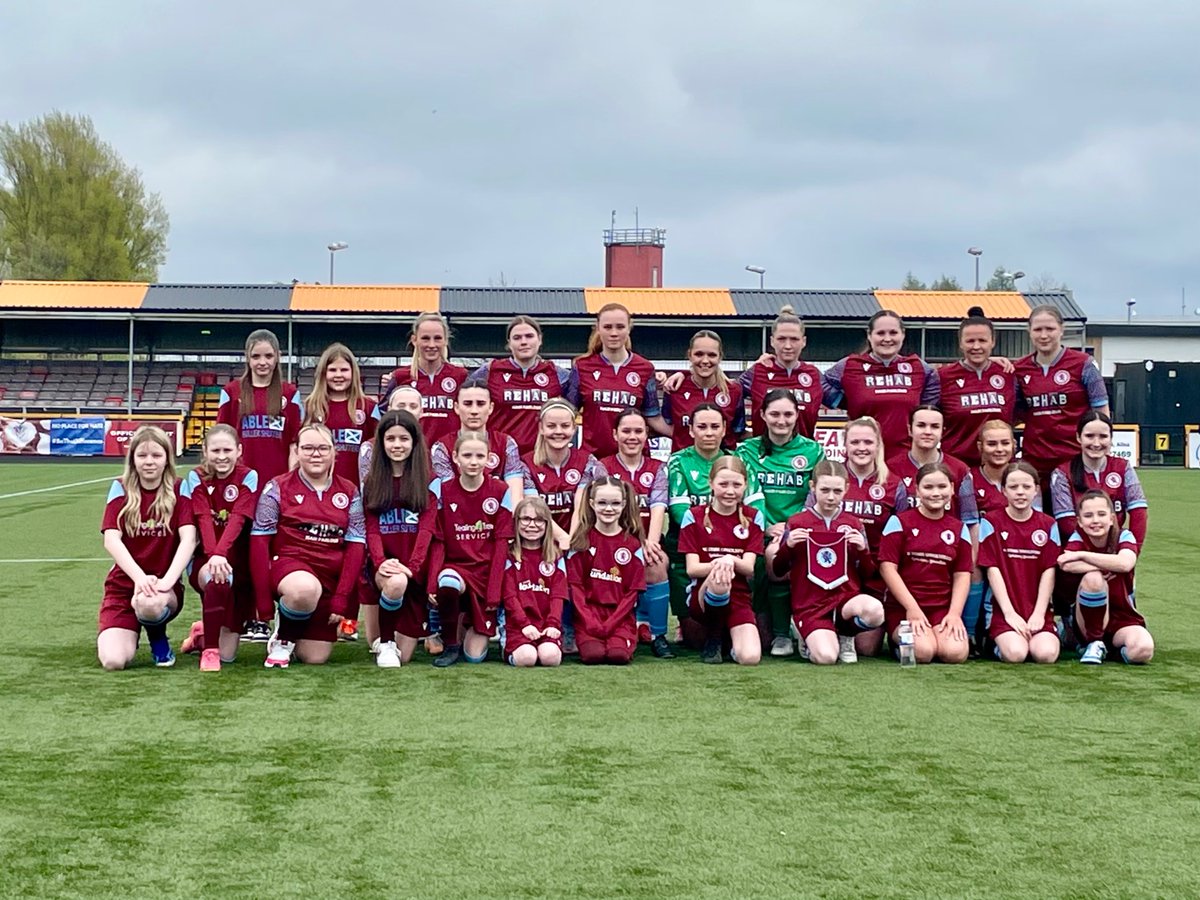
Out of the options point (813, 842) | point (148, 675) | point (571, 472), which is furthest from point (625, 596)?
point (813, 842)

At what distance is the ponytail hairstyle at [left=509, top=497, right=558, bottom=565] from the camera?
19.8ft

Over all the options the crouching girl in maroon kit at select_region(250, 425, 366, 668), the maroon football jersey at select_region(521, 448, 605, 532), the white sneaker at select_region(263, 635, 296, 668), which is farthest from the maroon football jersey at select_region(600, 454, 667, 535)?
the white sneaker at select_region(263, 635, 296, 668)

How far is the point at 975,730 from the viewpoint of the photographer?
4574mm

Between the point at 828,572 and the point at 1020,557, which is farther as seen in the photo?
the point at 1020,557

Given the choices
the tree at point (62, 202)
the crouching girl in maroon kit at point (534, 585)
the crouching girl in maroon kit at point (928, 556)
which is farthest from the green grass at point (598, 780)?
the tree at point (62, 202)

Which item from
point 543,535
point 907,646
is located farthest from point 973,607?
point 543,535

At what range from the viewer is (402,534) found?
6066 millimetres

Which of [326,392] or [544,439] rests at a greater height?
[326,392]

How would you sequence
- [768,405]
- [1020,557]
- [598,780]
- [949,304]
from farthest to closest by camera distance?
[949,304] < [768,405] < [1020,557] < [598,780]

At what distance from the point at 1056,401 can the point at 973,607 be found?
51.8 inches

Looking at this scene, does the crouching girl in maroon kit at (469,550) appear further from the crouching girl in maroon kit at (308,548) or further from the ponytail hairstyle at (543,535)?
the crouching girl in maroon kit at (308,548)

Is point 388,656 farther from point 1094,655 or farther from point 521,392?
point 1094,655

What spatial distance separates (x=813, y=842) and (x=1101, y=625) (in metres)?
3.39

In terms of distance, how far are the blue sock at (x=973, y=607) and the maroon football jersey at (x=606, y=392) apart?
202 centimetres
